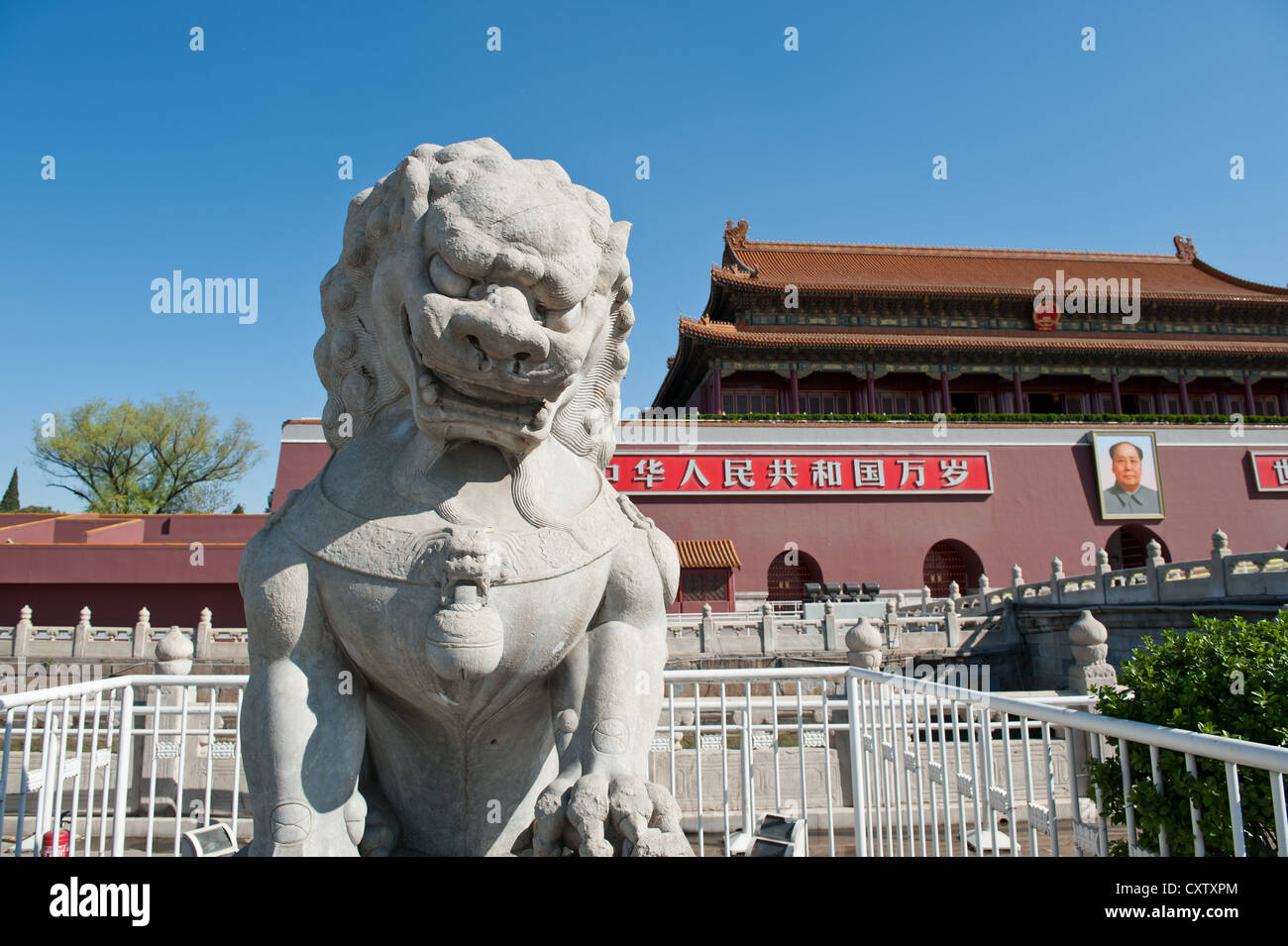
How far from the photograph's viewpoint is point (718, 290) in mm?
20766

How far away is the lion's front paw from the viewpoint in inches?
57.7

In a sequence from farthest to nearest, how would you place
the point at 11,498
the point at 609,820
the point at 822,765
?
1. the point at 11,498
2. the point at 822,765
3. the point at 609,820

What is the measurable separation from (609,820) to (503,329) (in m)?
0.96

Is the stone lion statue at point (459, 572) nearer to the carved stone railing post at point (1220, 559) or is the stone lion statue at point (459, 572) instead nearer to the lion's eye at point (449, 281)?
the lion's eye at point (449, 281)

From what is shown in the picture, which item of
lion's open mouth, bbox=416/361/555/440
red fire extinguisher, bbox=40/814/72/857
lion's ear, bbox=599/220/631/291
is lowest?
red fire extinguisher, bbox=40/814/72/857

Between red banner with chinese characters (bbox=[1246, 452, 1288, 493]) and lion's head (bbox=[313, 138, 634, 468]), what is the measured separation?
22.6 m

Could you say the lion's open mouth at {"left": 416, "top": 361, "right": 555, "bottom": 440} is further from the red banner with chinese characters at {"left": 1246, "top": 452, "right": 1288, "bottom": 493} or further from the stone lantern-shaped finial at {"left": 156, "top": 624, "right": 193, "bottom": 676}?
the red banner with chinese characters at {"left": 1246, "top": 452, "right": 1288, "bottom": 493}

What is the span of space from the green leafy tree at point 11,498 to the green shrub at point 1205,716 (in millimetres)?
34254

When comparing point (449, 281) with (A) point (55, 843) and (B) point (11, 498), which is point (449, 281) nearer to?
(A) point (55, 843)

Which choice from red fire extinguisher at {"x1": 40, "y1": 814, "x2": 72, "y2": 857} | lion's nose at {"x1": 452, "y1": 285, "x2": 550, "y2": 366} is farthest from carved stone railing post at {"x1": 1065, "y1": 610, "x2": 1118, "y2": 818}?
red fire extinguisher at {"x1": 40, "y1": 814, "x2": 72, "y2": 857}

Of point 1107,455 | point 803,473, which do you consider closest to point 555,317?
point 803,473

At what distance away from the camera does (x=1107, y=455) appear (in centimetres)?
1870
